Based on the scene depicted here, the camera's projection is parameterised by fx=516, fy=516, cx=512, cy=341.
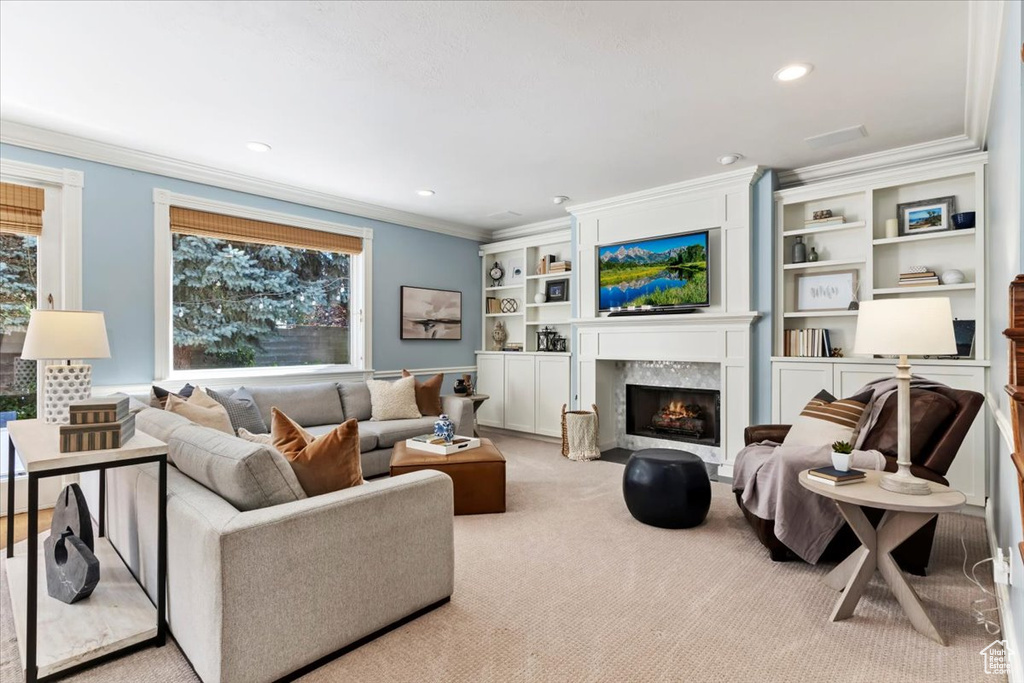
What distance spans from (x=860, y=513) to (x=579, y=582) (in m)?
1.22

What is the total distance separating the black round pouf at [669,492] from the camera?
9.92 ft

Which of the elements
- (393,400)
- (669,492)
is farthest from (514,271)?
(669,492)

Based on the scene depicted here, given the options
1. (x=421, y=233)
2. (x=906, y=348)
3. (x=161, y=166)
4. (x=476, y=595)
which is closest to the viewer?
(x=906, y=348)

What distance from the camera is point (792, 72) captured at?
8.63 feet

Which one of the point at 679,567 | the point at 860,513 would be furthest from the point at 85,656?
the point at 860,513

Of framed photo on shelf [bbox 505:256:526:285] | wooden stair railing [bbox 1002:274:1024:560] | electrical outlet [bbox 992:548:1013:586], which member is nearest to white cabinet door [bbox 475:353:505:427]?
framed photo on shelf [bbox 505:256:526:285]

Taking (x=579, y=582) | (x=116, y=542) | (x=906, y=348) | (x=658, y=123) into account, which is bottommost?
(x=579, y=582)

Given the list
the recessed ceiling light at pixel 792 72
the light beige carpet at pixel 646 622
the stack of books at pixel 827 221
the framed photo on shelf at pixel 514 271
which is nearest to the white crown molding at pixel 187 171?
the framed photo on shelf at pixel 514 271

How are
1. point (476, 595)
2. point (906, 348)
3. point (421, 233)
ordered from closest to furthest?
point (906, 348) → point (476, 595) → point (421, 233)

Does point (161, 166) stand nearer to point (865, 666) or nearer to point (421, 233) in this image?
point (421, 233)

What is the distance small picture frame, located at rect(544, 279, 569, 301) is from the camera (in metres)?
5.75

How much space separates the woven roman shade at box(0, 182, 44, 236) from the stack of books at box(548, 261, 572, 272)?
430cm

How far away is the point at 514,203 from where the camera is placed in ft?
17.0

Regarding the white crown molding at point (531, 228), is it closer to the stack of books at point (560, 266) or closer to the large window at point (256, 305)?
the stack of books at point (560, 266)
